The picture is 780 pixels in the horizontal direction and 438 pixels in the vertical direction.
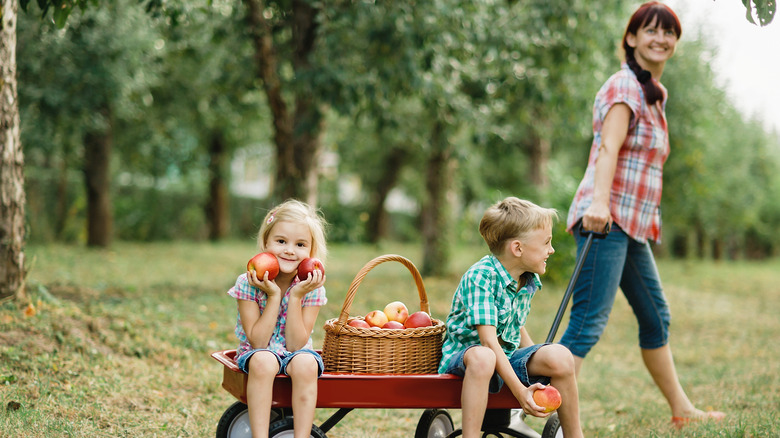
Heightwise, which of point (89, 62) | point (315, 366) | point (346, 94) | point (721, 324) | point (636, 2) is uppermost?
point (636, 2)

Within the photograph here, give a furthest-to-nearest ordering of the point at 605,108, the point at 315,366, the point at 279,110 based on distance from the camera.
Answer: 1. the point at 279,110
2. the point at 605,108
3. the point at 315,366

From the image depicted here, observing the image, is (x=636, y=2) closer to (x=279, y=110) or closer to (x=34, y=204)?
(x=279, y=110)

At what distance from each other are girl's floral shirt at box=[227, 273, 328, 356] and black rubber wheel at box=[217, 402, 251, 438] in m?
0.24

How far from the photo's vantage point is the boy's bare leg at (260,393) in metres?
2.91

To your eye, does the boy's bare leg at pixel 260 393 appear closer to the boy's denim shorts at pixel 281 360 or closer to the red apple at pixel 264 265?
the boy's denim shorts at pixel 281 360

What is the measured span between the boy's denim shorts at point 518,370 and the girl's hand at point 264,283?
2.66 ft

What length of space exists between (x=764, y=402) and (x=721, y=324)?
5007 millimetres

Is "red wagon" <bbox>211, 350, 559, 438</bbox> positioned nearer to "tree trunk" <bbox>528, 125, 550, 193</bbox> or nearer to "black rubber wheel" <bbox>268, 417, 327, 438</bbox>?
"black rubber wheel" <bbox>268, 417, 327, 438</bbox>

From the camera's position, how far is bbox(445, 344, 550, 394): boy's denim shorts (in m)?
2.99

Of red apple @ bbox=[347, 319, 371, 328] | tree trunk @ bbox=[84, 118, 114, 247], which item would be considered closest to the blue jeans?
red apple @ bbox=[347, 319, 371, 328]

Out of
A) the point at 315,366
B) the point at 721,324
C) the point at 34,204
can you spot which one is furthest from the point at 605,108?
the point at 34,204

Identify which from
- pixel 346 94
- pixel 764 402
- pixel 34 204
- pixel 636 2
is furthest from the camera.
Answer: pixel 34 204

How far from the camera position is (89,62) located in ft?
35.6

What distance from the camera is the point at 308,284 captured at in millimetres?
3143
